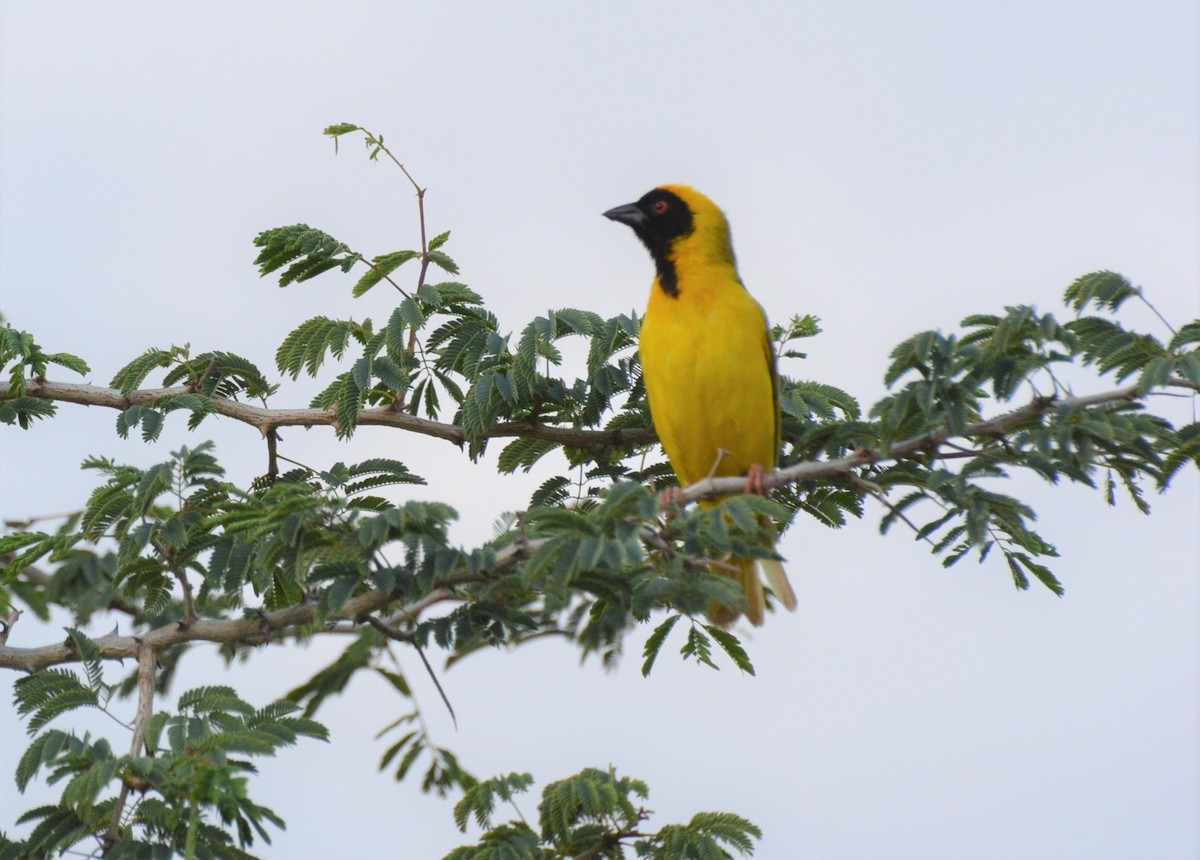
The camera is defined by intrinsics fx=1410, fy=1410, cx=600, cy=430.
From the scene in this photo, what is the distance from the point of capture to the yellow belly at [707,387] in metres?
5.02

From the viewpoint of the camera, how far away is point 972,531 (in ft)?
12.9

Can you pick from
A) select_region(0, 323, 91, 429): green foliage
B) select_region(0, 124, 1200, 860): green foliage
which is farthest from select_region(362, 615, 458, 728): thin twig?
select_region(0, 323, 91, 429): green foliage

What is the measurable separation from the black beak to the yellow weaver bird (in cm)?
67

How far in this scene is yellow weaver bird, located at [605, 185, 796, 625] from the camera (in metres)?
5.02

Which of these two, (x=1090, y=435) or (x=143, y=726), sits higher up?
(x=1090, y=435)

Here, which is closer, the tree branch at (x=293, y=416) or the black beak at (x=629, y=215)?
the tree branch at (x=293, y=416)

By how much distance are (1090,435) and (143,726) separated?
261 centimetres

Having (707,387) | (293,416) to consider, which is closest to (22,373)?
(293,416)

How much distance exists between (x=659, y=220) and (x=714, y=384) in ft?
4.09

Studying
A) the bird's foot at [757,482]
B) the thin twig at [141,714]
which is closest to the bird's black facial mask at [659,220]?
the bird's foot at [757,482]

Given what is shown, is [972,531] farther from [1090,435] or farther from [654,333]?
[654,333]

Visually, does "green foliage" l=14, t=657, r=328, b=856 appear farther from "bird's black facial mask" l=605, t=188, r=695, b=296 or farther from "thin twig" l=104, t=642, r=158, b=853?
"bird's black facial mask" l=605, t=188, r=695, b=296

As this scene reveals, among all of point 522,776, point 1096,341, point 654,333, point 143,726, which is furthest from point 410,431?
point 1096,341

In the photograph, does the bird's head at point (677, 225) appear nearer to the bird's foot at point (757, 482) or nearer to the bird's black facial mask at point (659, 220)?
the bird's black facial mask at point (659, 220)
